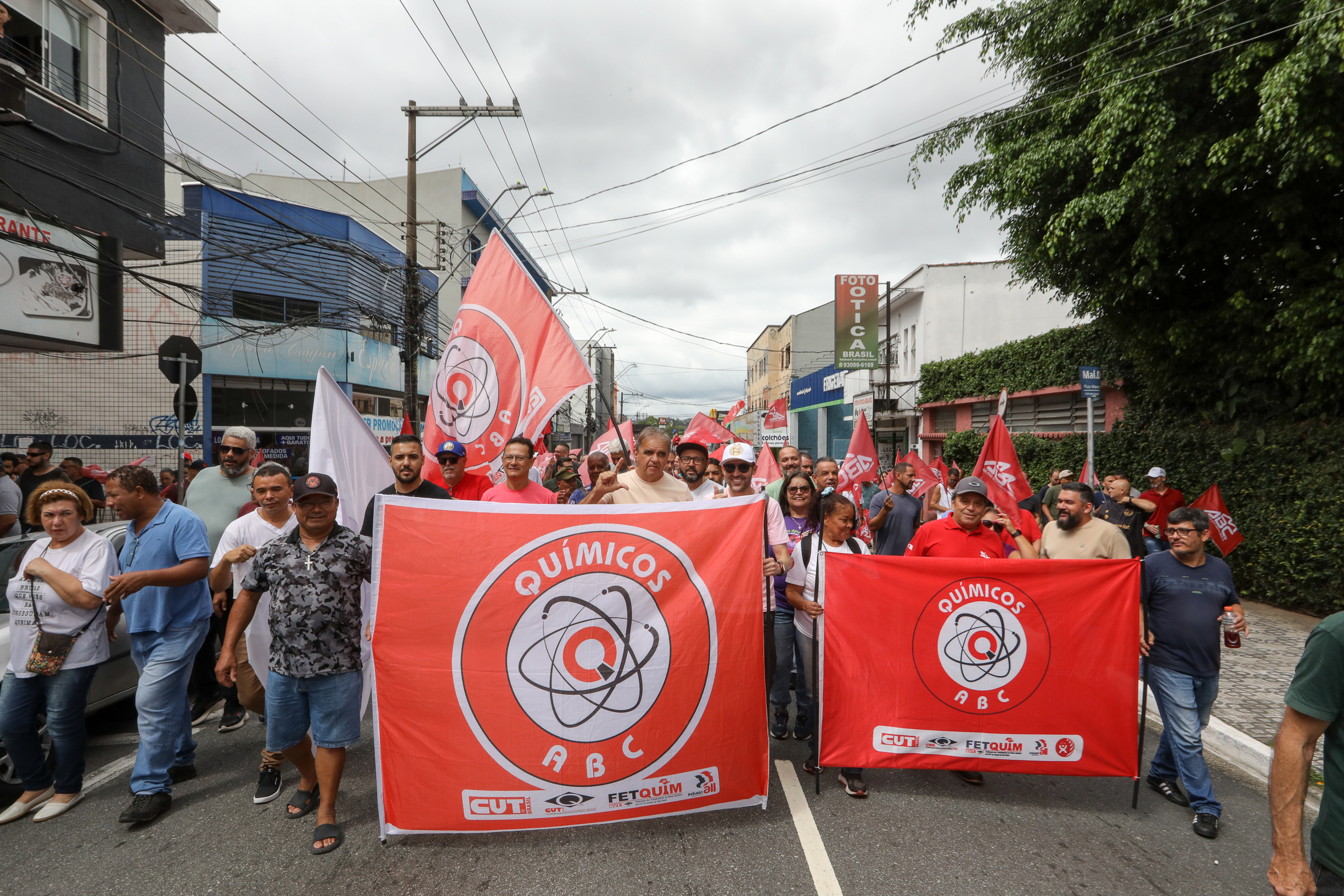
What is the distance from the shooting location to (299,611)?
3244mm

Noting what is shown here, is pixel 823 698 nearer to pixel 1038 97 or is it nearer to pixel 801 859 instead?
pixel 801 859

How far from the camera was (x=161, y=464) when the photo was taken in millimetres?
16734

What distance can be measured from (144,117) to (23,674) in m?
12.5

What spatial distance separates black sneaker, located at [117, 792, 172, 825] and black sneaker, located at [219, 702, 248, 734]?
1.16 m

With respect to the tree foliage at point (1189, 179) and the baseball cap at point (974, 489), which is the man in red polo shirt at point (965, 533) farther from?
the tree foliage at point (1189, 179)

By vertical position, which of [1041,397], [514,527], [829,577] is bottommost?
[829,577]

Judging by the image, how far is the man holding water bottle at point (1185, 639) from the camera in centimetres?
370

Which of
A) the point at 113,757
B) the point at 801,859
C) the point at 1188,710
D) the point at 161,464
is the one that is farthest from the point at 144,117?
the point at 1188,710

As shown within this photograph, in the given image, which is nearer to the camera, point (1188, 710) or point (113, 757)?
point (1188, 710)

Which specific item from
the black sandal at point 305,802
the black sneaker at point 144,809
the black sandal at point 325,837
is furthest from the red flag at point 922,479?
the black sneaker at point 144,809

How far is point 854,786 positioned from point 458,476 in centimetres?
341

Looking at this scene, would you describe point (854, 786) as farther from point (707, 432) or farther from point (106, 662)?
point (707, 432)

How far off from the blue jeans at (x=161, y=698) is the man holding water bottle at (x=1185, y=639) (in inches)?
211

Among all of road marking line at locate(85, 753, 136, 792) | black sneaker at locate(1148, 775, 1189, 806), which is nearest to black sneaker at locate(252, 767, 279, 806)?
road marking line at locate(85, 753, 136, 792)
